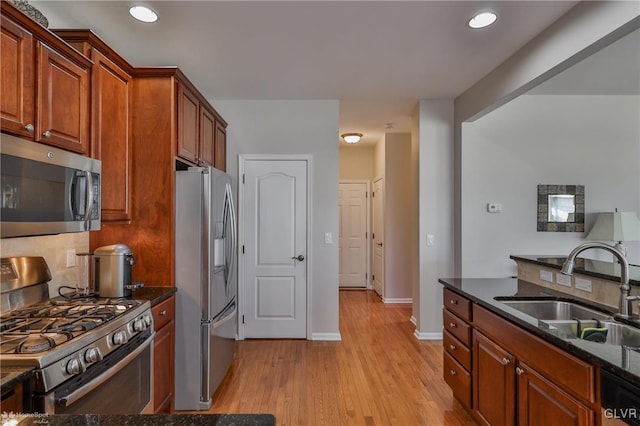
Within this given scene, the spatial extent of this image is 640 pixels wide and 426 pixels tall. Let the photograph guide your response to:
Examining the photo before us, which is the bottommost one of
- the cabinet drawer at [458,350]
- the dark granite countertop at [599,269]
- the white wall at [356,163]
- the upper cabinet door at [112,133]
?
the cabinet drawer at [458,350]

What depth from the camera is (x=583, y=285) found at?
2.03m

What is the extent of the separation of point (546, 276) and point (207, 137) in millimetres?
3030

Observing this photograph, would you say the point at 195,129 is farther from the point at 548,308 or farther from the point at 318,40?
the point at 548,308

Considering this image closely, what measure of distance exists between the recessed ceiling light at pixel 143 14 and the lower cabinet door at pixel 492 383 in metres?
2.89

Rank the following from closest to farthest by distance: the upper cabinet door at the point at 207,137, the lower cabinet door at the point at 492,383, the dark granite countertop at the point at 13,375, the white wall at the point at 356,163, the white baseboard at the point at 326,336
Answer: the dark granite countertop at the point at 13,375 → the lower cabinet door at the point at 492,383 → the upper cabinet door at the point at 207,137 → the white baseboard at the point at 326,336 → the white wall at the point at 356,163

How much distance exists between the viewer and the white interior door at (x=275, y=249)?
383cm

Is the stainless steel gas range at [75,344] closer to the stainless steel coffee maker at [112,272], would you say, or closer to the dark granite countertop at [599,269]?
the stainless steel coffee maker at [112,272]

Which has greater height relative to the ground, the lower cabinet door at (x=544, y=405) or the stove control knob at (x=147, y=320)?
the stove control knob at (x=147, y=320)

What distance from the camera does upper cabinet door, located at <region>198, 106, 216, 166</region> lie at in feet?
9.92

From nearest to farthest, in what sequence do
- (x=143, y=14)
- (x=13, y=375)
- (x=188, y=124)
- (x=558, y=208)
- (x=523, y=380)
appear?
(x=13, y=375) → (x=523, y=380) → (x=143, y=14) → (x=188, y=124) → (x=558, y=208)

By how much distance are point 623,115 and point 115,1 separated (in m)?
4.93

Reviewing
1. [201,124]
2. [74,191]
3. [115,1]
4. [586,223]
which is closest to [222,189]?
[201,124]

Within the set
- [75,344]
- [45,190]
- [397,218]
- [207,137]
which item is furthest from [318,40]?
[397,218]

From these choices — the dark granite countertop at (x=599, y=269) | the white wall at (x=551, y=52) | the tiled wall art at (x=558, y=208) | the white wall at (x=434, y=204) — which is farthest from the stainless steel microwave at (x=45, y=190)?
the tiled wall art at (x=558, y=208)
